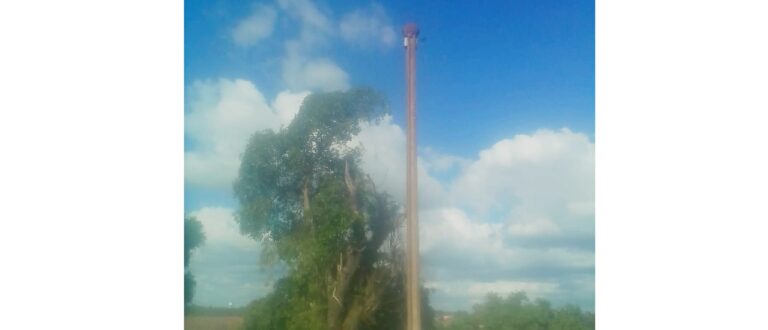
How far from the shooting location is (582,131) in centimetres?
469

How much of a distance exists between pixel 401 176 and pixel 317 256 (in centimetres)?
90

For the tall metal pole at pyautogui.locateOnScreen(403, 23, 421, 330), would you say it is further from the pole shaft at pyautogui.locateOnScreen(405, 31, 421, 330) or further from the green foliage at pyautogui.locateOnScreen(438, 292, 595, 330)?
the green foliage at pyautogui.locateOnScreen(438, 292, 595, 330)

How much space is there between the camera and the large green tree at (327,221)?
4.82m

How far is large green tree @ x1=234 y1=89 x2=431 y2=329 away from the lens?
4.82 m

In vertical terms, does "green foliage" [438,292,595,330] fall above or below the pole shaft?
below

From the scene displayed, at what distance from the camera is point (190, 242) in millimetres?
4641

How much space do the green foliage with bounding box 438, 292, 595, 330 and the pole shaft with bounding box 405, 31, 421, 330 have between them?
9.2 inches

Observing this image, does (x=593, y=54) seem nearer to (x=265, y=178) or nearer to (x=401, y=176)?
(x=401, y=176)

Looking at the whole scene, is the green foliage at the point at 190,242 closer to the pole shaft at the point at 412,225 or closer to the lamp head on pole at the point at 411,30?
the pole shaft at the point at 412,225

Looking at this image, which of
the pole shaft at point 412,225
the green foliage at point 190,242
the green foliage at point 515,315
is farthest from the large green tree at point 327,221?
the green foliage at point 515,315

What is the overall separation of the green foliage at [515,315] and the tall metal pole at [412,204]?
0.25 meters

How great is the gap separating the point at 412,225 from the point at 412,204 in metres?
0.16

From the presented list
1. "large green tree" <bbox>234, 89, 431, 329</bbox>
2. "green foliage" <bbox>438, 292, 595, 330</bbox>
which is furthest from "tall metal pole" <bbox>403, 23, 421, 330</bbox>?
"green foliage" <bbox>438, 292, 595, 330</bbox>
